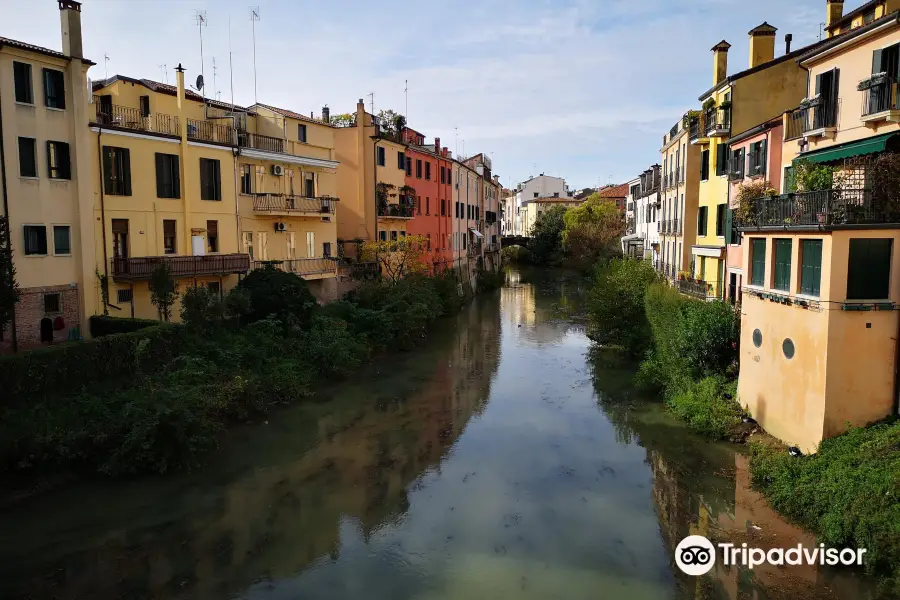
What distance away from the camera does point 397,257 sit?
3981 centimetres

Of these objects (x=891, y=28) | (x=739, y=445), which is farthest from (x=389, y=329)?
(x=891, y=28)

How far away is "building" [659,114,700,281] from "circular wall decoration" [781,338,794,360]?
667 inches

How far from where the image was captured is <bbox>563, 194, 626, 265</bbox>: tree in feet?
235

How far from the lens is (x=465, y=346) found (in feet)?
117

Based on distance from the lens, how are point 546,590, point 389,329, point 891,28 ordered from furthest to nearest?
1. point 389,329
2. point 891,28
3. point 546,590

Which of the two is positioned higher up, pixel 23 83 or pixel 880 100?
pixel 23 83

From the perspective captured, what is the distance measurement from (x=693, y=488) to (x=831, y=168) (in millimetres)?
8618

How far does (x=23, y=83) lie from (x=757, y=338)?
79.2 feet

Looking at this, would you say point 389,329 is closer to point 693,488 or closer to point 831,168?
point 693,488

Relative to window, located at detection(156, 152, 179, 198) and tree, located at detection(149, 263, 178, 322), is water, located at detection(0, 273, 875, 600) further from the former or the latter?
window, located at detection(156, 152, 179, 198)

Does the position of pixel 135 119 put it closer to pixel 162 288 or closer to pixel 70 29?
pixel 70 29

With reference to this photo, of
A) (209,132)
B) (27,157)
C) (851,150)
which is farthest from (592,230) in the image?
(27,157)

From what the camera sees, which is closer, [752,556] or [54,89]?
[752,556]

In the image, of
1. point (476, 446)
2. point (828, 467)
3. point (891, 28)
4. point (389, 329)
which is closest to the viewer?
point (828, 467)
